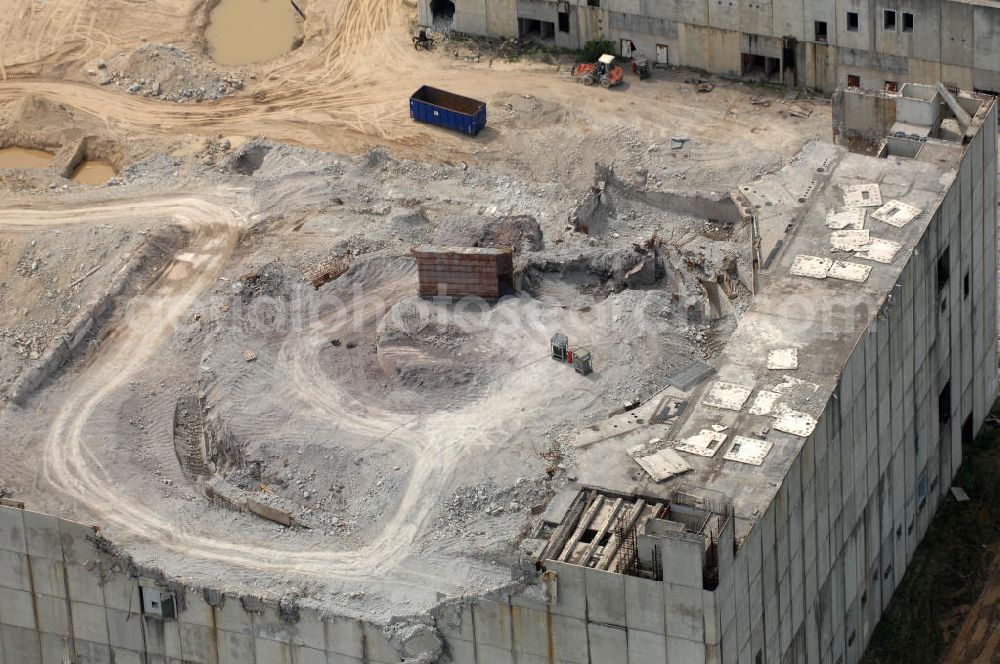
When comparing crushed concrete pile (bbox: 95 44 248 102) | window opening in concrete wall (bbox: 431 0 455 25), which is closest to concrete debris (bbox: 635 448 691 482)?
crushed concrete pile (bbox: 95 44 248 102)

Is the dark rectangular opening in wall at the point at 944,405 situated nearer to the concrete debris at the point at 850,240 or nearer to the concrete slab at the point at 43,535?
the concrete debris at the point at 850,240

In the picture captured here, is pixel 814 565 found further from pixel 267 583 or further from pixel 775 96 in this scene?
pixel 775 96

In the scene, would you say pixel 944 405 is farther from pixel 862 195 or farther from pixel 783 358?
pixel 783 358

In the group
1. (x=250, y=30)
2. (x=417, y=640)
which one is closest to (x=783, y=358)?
(x=417, y=640)

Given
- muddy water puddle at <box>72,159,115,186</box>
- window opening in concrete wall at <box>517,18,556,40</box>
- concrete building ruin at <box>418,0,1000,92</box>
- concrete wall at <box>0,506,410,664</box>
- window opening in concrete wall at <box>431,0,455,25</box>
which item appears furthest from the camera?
window opening in concrete wall at <box>431,0,455,25</box>

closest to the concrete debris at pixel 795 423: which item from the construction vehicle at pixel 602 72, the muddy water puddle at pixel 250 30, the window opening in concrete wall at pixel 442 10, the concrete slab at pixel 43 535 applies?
the concrete slab at pixel 43 535

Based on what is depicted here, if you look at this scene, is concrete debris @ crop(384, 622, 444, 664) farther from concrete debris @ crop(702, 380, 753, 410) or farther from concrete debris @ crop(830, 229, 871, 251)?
concrete debris @ crop(830, 229, 871, 251)
